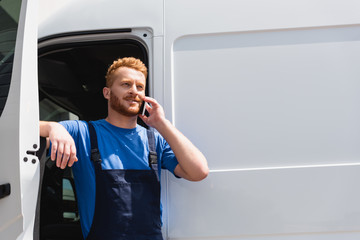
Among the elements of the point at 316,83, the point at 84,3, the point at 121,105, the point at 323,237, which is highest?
the point at 84,3

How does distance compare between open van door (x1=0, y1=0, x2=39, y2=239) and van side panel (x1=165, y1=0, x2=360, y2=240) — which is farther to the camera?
van side panel (x1=165, y1=0, x2=360, y2=240)

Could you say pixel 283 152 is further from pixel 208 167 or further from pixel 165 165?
pixel 165 165

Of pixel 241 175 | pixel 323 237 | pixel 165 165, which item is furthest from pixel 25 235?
Result: pixel 323 237

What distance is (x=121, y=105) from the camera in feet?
6.11

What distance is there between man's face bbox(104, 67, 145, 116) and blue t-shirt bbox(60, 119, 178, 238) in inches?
4.8

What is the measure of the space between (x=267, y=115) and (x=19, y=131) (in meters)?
1.21

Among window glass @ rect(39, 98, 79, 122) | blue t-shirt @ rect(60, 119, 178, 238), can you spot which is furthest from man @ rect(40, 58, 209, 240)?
window glass @ rect(39, 98, 79, 122)

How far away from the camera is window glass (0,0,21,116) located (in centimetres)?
151

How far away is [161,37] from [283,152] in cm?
93

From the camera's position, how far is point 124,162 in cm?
178

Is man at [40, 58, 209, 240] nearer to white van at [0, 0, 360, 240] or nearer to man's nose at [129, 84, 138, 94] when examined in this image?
man's nose at [129, 84, 138, 94]

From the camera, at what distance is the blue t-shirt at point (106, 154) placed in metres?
1.72

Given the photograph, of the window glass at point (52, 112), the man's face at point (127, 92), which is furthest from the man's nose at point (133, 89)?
the window glass at point (52, 112)

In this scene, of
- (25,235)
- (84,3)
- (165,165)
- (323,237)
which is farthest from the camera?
(84,3)
